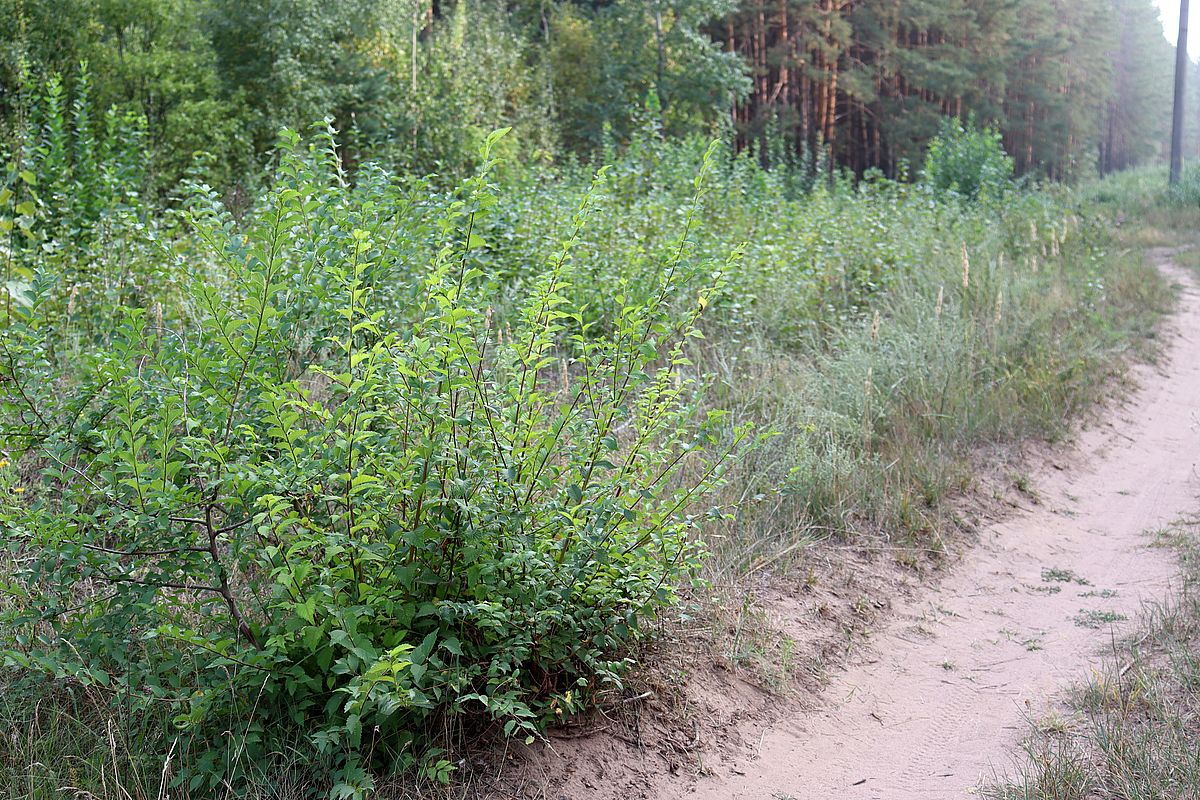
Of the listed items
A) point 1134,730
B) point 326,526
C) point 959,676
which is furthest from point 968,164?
point 326,526

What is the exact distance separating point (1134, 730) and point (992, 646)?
1.25 meters

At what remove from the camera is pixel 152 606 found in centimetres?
292

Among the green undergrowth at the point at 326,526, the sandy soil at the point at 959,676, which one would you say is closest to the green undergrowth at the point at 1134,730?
the sandy soil at the point at 959,676

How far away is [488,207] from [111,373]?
1305mm

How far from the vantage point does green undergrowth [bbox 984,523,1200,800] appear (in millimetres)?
3066

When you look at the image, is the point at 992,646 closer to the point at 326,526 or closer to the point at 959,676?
the point at 959,676

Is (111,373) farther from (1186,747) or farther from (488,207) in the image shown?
(1186,747)

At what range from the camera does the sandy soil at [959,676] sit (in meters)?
3.53

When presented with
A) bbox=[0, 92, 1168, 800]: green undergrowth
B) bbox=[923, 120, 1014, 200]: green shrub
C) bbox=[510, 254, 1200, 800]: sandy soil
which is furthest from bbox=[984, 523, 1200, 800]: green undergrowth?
bbox=[923, 120, 1014, 200]: green shrub

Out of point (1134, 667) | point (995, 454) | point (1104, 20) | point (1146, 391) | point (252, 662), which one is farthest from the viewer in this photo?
point (1104, 20)

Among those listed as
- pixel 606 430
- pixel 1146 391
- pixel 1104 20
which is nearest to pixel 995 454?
pixel 1146 391

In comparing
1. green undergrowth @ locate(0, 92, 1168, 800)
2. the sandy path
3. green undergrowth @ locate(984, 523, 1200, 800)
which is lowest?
the sandy path

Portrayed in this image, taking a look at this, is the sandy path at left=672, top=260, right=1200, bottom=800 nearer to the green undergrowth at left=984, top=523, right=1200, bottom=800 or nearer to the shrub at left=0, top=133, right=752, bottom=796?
the green undergrowth at left=984, top=523, right=1200, bottom=800

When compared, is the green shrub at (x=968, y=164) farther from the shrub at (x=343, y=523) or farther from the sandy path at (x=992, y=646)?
the shrub at (x=343, y=523)
